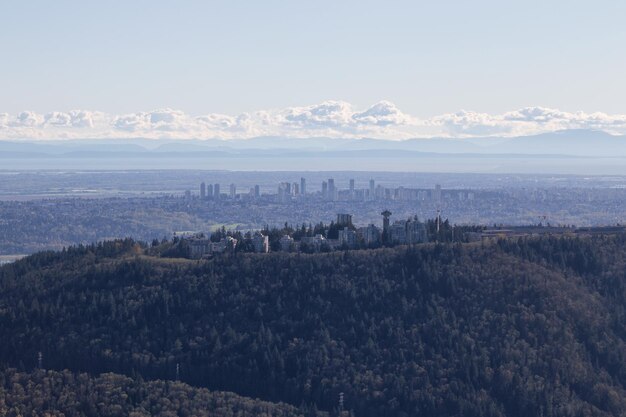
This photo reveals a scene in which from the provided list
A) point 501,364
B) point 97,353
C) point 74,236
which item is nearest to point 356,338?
point 501,364

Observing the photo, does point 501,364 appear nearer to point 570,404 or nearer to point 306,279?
point 570,404

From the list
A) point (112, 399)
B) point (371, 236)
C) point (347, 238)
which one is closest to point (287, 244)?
point (347, 238)

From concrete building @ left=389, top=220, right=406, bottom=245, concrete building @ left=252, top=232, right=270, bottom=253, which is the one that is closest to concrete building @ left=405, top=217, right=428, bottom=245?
concrete building @ left=389, top=220, right=406, bottom=245

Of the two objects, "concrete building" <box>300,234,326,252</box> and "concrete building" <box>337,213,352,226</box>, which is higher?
"concrete building" <box>337,213,352,226</box>

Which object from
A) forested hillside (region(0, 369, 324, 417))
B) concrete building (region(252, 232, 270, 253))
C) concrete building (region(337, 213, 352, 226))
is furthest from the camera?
concrete building (region(337, 213, 352, 226))

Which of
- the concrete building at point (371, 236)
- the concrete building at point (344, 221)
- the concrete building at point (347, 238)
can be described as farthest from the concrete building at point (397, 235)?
the concrete building at point (344, 221)

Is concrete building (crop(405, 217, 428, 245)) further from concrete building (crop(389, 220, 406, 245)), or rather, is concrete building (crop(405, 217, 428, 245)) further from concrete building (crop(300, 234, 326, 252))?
concrete building (crop(300, 234, 326, 252))

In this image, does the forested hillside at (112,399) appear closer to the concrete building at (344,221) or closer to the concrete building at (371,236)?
the concrete building at (371,236)

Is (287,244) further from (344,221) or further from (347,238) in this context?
(344,221)
